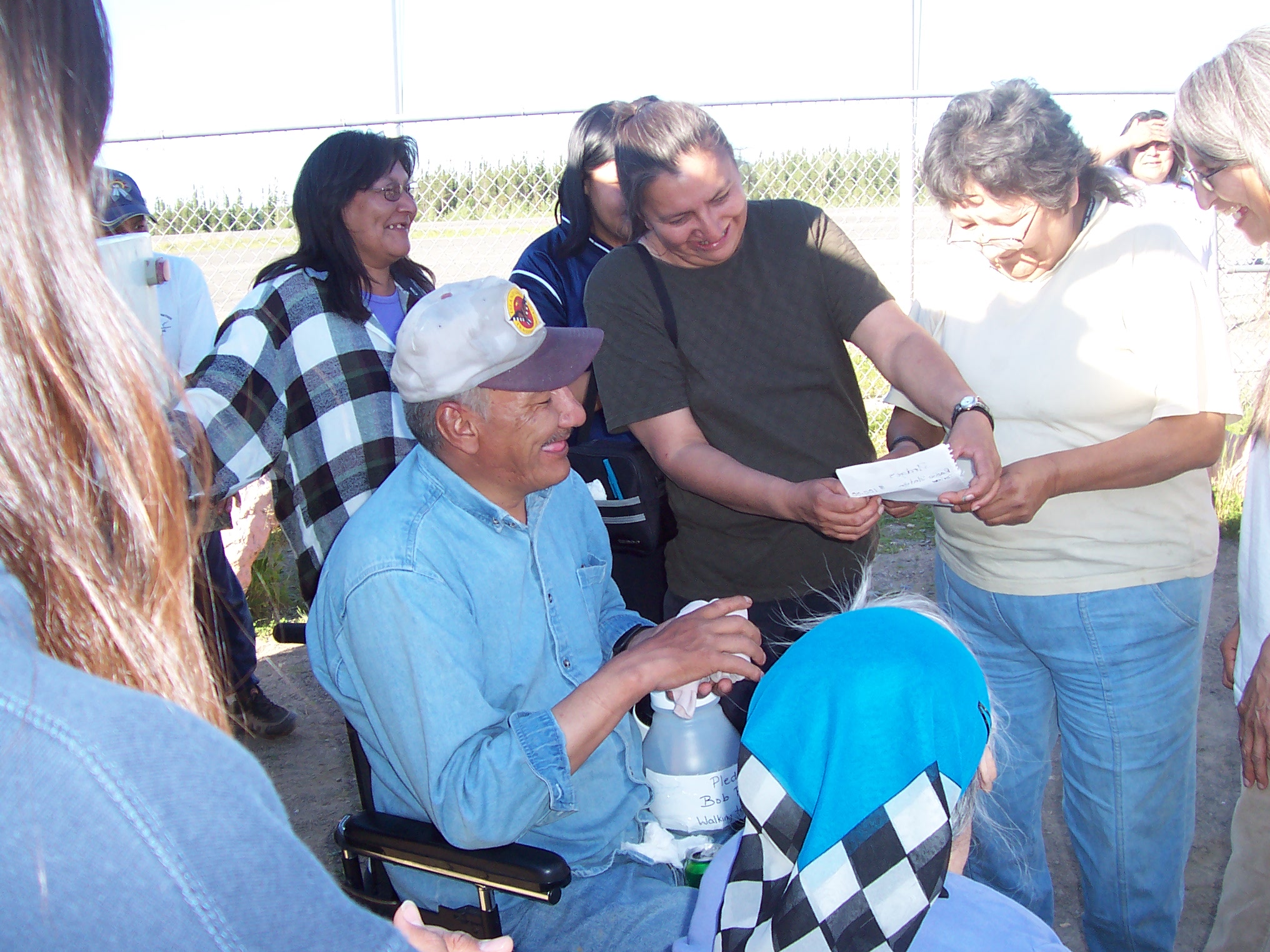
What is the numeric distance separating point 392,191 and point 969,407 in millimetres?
1895

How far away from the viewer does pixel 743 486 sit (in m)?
2.26

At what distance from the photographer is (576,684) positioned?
1954 mm

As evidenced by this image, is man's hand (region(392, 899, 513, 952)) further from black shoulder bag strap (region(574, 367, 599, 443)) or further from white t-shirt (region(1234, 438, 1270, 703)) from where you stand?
black shoulder bag strap (region(574, 367, 599, 443))

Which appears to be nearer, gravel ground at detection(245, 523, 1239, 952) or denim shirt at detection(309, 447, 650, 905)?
denim shirt at detection(309, 447, 650, 905)

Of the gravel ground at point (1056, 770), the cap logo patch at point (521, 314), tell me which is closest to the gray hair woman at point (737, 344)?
the cap logo patch at point (521, 314)

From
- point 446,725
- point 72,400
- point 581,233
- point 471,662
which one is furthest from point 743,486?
point 72,400

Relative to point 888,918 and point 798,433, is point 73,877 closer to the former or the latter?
point 888,918

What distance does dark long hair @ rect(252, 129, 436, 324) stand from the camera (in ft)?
8.87

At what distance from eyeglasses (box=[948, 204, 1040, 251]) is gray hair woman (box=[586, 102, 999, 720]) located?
0.28 meters

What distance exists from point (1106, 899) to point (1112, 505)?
94 centimetres

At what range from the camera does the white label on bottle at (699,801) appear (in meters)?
1.88

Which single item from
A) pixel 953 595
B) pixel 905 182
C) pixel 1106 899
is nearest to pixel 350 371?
pixel 953 595

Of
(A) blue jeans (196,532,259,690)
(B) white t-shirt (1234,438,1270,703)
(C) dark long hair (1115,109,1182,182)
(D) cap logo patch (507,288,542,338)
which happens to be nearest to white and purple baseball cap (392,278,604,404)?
(D) cap logo patch (507,288,542,338)

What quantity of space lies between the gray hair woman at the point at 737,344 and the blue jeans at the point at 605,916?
2.63 feet
